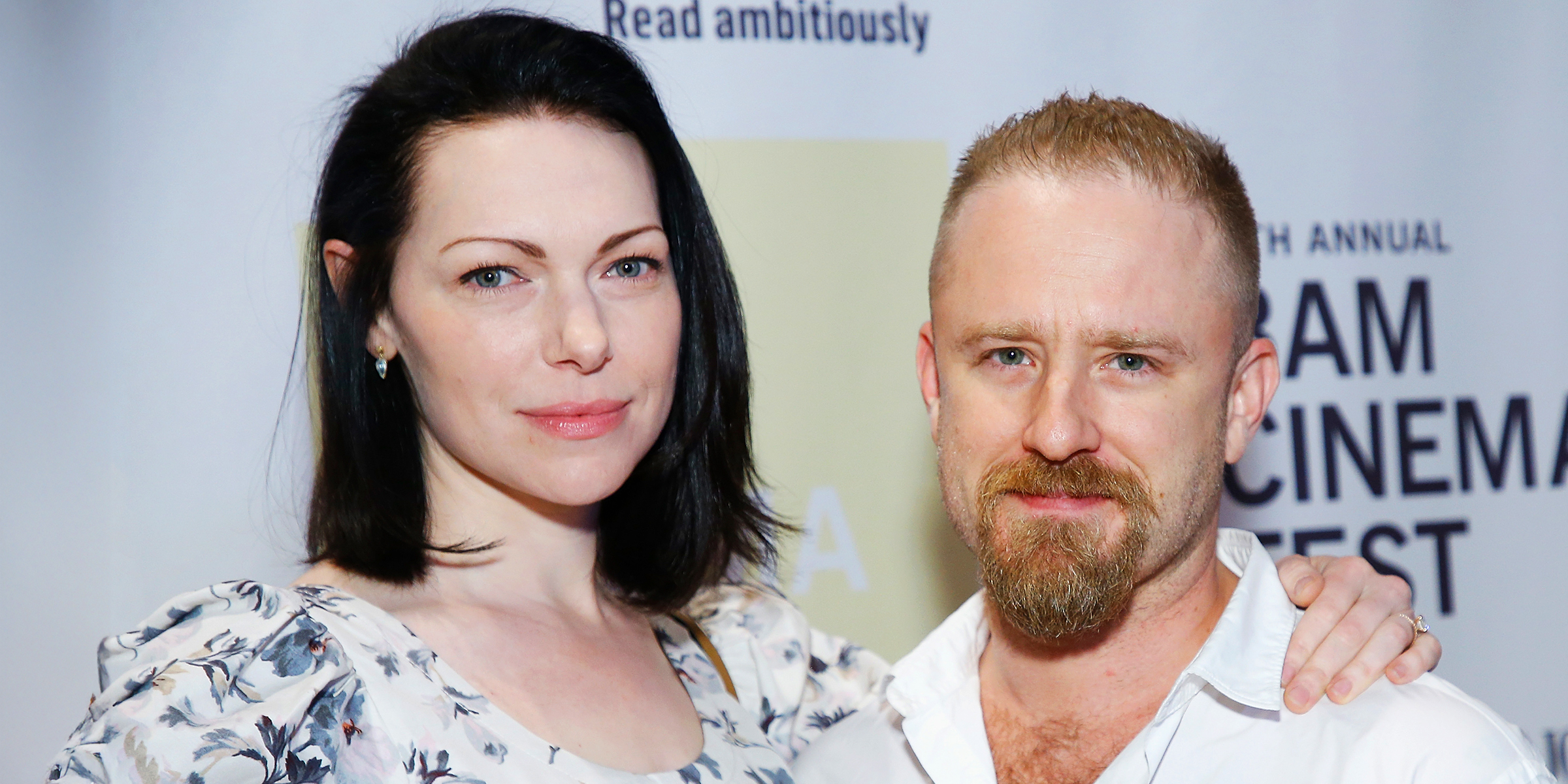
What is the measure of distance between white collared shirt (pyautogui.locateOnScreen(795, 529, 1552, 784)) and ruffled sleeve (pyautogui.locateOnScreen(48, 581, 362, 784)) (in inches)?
30.7

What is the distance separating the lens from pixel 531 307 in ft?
5.45

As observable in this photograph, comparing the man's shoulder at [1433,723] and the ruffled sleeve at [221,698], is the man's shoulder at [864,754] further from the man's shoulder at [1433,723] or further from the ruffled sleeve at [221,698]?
the ruffled sleeve at [221,698]

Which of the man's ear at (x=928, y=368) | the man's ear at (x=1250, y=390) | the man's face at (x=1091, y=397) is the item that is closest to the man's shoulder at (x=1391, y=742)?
the man's face at (x=1091, y=397)

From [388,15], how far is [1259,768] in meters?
2.05

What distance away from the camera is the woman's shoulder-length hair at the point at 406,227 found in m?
1.70

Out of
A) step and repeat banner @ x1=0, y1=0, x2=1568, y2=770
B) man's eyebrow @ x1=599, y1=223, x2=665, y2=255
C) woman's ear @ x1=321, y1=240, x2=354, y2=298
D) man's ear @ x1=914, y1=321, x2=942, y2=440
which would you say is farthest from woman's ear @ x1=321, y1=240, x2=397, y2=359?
man's ear @ x1=914, y1=321, x2=942, y2=440

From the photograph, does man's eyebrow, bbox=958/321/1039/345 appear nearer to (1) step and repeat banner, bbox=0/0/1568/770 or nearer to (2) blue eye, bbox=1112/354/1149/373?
(2) blue eye, bbox=1112/354/1149/373

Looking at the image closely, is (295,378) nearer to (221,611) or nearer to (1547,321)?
(221,611)

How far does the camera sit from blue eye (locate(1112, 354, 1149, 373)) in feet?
Answer: 5.21

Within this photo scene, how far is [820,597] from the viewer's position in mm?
2652

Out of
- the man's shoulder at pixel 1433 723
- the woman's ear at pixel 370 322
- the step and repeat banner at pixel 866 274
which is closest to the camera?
the man's shoulder at pixel 1433 723

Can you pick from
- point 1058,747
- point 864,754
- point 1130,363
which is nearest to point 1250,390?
point 1130,363

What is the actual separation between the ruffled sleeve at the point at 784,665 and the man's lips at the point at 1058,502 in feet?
1.71

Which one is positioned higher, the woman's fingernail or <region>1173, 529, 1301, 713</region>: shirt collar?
<region>1173, 529, 1301, 713</region>: shirt collar
